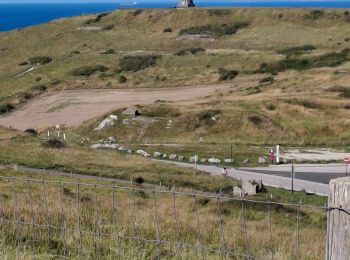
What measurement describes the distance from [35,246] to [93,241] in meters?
0.73

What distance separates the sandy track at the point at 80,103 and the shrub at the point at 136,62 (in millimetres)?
14173

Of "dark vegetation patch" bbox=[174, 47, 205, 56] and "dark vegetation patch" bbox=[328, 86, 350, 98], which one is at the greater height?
"dark vegetation patch" bbox=[328, 86, 350, 98]

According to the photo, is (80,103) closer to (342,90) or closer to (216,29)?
(342,90)

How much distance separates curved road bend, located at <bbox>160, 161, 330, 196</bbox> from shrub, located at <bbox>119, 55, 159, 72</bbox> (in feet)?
195

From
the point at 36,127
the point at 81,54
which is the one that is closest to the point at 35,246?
the point at 36,127

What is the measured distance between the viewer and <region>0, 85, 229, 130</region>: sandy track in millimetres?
70562

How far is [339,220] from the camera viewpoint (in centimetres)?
503

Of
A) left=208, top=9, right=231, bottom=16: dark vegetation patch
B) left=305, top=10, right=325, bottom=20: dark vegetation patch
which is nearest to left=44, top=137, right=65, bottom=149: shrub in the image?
left=305, top=10, right=325, bottom=20: dark vegetation patch

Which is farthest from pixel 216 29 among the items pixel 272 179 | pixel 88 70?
pixel 272 179

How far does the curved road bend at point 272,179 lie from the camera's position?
3505cm

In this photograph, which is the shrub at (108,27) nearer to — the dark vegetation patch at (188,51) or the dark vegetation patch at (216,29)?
the dark vegetation patch at (216,29)

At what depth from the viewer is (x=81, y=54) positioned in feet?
379

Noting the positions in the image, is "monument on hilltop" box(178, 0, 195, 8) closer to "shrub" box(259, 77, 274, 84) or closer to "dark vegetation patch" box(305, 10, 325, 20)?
"dark vegetation patch" box(305, 10, 325, 20)

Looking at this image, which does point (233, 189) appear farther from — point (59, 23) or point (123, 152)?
point (59, 23)
